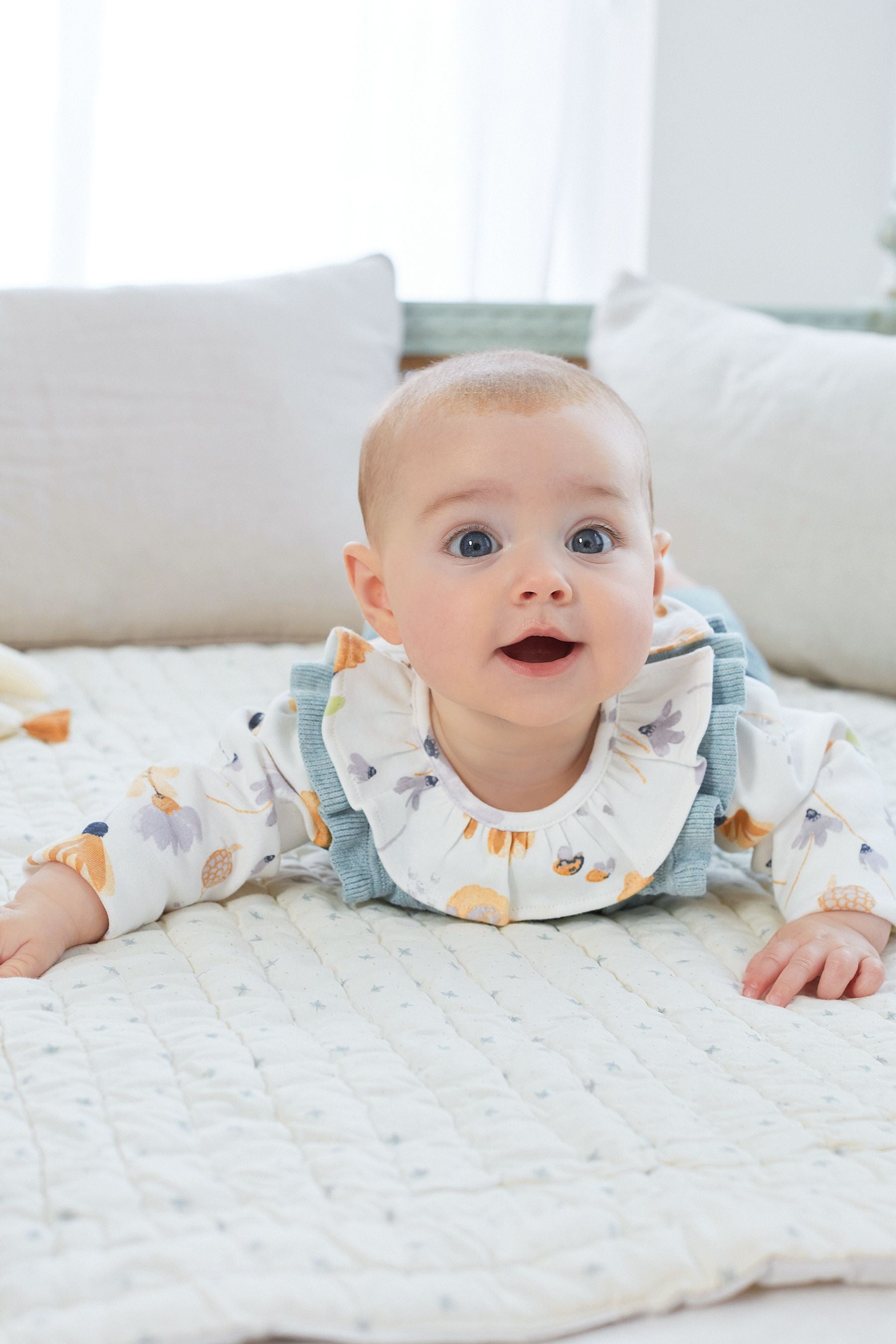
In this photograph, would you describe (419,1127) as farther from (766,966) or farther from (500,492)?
(500,492)

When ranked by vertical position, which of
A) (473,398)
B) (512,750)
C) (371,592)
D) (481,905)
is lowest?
(481,905)

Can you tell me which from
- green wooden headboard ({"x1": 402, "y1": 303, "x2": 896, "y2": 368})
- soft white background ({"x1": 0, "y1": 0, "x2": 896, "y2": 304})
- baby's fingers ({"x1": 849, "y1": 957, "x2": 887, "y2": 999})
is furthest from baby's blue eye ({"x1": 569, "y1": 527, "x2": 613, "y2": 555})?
soft white background ({"x1": 0, "y1": 0, "x2": 896, "y2": 304})

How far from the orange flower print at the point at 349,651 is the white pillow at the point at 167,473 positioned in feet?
2.26

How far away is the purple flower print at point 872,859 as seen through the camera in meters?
0.89

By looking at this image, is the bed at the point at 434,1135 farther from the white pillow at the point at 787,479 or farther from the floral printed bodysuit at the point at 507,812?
the white pillow at the point at 787,479

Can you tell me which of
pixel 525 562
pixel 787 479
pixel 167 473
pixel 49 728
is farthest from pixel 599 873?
pixel 167 473

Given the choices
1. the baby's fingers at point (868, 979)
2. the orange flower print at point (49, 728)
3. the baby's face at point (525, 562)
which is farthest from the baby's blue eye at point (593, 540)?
the orange flower print at point (49, 728)

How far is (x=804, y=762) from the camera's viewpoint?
0.96 metres

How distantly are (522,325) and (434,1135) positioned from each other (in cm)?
170

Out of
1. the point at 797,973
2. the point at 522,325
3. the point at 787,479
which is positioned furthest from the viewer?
the point at 522,325

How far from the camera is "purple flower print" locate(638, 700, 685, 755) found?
3.10 feet

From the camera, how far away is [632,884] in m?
0.92

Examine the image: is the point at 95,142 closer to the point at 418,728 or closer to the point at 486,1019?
the point at 418,728

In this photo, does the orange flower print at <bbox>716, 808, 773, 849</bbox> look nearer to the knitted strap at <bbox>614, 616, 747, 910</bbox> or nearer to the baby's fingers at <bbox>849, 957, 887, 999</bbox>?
the knitted strap at <bbox>614, 616, 747, 910</bbox>
